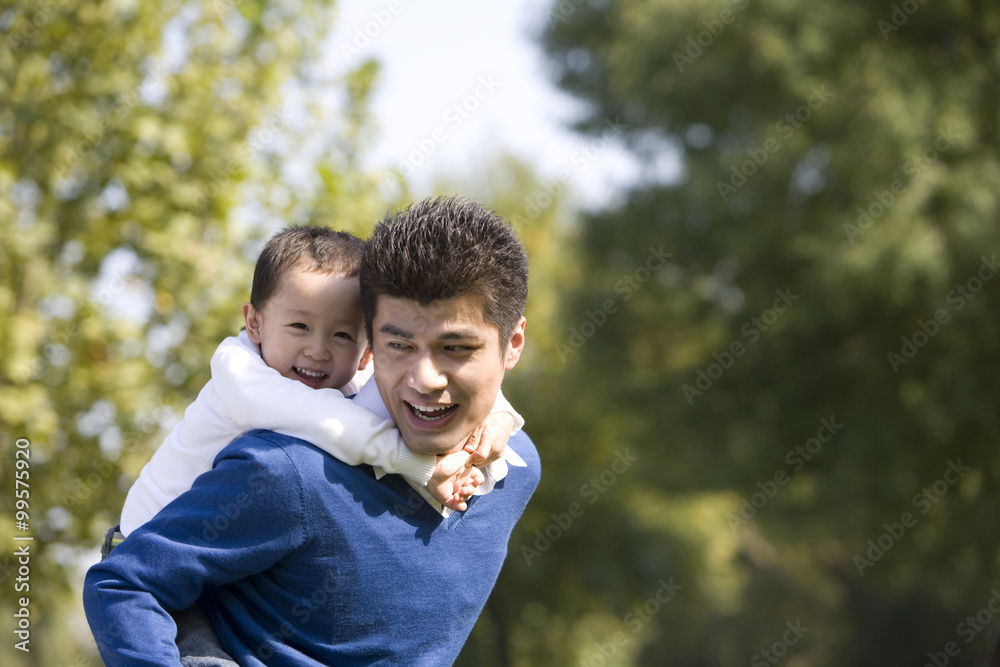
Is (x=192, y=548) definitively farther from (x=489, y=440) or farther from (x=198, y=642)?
(x=489, y=440)

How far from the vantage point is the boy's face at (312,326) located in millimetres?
2588

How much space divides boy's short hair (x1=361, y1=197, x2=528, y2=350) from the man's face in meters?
0.03

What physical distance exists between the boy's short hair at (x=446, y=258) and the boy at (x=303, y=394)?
0.19 m

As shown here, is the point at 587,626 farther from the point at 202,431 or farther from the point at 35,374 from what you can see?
the point at 202,431

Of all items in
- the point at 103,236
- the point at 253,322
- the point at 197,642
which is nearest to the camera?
the point at 197,642

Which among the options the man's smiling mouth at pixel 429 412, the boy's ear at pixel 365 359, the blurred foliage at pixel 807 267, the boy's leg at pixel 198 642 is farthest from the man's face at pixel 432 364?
the blurred foliage at pixel 807 267

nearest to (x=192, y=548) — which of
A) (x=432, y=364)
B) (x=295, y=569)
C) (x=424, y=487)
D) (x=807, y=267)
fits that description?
(x=295, y=569)

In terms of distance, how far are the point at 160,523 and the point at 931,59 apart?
41.6 feet

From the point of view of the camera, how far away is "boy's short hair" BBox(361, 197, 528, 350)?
7.22 feet

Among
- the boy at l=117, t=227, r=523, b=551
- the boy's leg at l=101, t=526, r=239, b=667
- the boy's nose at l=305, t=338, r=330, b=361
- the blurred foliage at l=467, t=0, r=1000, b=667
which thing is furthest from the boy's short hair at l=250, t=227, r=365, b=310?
the blurred foliage at l=467, t=0, r=1000, b=667

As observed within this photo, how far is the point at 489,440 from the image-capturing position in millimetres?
2428

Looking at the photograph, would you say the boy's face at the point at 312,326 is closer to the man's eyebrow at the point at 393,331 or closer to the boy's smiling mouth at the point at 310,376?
the boy's smiling mouth at the point at 310,376

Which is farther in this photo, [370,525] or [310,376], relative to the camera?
[310,376]

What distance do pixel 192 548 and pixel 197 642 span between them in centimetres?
26
